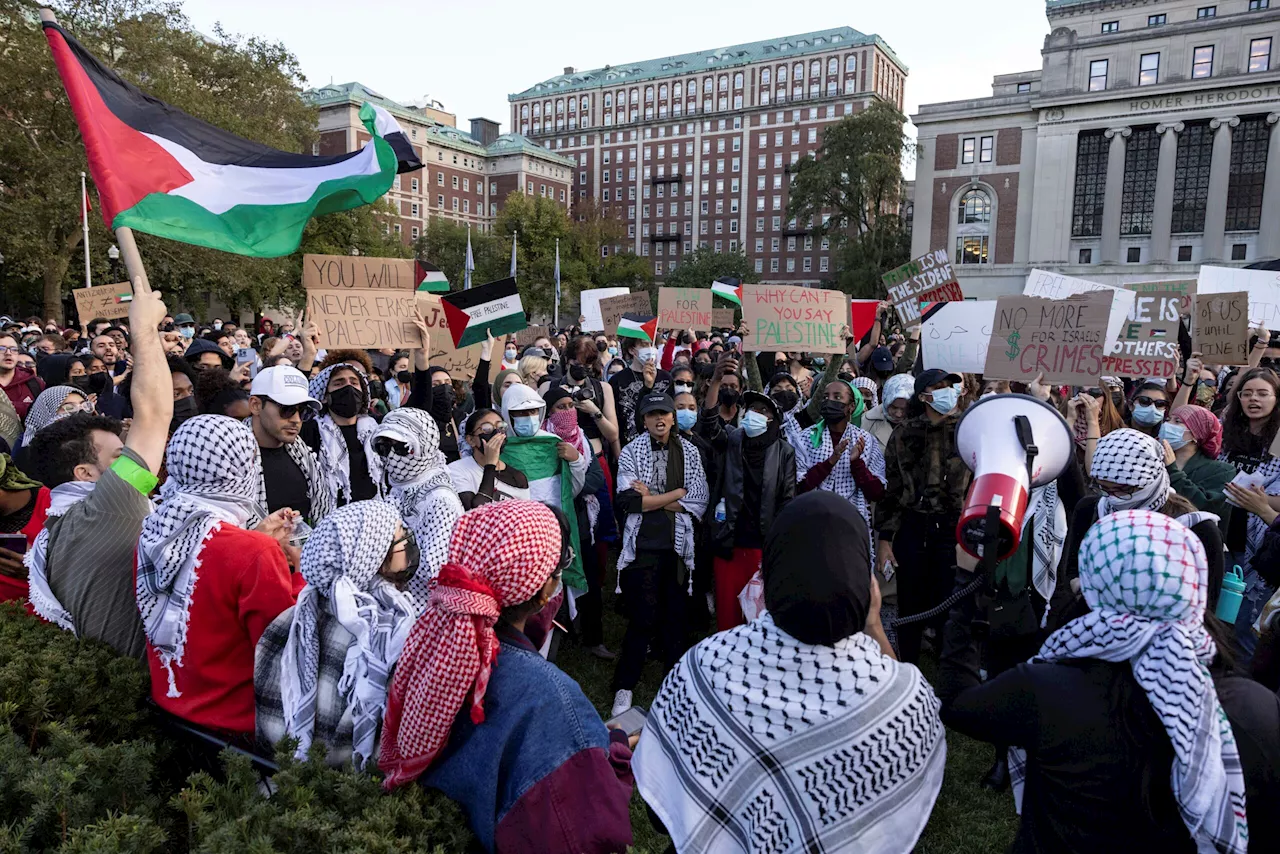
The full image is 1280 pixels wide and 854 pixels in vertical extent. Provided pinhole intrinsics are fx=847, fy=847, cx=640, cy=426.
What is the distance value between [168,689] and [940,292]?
8993 mm

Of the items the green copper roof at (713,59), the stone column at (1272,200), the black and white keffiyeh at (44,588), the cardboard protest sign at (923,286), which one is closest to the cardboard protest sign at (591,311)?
the cardboard protest sign at (923,286)

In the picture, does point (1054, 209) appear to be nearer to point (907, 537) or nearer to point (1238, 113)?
point (1238, 113)

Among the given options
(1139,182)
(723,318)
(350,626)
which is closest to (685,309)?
(723,318)

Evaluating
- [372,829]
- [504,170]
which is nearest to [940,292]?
[372,829]

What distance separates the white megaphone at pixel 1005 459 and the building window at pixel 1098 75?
Answer: 190ft

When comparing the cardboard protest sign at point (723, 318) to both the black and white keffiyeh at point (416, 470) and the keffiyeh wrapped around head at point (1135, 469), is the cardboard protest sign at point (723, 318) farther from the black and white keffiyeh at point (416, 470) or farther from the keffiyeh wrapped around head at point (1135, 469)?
the keffiyeh wrapped around head at point (1135, 469)

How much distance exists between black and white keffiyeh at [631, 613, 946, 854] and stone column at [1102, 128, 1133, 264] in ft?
184

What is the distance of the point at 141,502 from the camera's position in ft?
9.21

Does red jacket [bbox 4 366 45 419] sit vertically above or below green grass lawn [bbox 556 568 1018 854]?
above

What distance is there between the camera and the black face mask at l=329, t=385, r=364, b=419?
16.7 feet

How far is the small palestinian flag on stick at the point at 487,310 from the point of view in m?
6.98

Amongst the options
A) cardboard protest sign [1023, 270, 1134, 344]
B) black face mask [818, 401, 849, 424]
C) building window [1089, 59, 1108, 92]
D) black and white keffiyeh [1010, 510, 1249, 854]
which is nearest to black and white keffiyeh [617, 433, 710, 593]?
black face mask [818, 401, 849, 424]

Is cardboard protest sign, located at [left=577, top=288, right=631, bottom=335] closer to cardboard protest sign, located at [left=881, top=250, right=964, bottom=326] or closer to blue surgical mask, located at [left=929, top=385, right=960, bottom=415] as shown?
cardboard protest sign, located at [left=881, top=250, right=964, bottom=326]

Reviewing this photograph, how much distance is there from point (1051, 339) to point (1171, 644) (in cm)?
420
